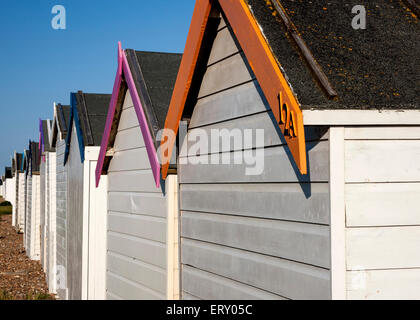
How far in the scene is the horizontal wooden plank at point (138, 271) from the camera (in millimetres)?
5562

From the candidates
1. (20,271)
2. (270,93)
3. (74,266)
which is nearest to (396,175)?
(270,93)

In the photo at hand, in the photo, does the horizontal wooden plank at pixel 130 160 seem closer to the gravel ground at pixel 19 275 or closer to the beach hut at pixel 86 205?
the beach hut at pixel 86 205

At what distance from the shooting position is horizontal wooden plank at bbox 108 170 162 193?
19.4ft

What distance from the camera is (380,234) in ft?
9.04

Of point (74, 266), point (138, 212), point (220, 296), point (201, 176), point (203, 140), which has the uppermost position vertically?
point (203, 140)

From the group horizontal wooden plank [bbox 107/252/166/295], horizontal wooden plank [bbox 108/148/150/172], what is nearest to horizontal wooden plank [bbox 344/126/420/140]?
horizontal wooden plank [bbox 107/252/166/295]

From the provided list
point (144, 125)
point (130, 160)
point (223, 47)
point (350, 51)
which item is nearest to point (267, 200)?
point (350, 51)

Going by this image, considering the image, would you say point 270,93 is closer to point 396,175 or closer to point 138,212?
point 396,175

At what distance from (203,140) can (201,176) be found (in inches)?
11.5

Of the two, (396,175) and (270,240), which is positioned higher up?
(396,175)

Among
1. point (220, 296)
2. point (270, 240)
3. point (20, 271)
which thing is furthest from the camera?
point (20, 271)

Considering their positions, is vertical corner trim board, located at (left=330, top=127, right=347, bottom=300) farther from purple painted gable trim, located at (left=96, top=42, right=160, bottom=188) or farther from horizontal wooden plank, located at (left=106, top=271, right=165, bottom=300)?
horizontal wooden plank, located at (left=106, top=271, right=165, bottom=300)

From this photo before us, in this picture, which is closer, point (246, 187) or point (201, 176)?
point (246, 187)

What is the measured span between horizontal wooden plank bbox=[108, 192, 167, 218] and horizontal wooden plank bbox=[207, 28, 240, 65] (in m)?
1.64
